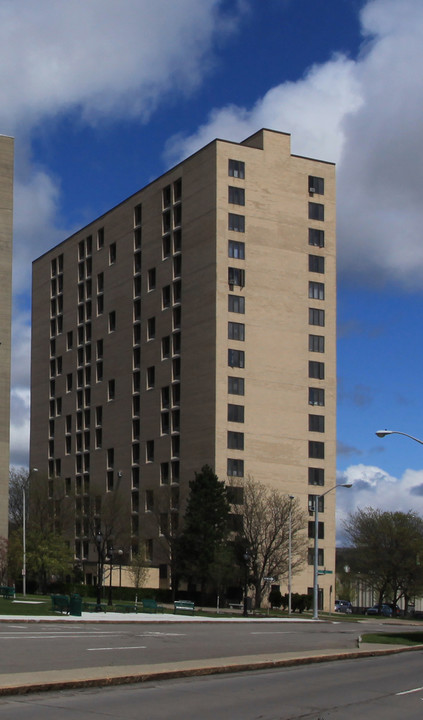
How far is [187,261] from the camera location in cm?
10788

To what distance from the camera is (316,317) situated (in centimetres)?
10862

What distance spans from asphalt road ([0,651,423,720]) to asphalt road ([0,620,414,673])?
133 inches

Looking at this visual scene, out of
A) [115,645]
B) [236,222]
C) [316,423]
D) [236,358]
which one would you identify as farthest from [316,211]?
[115,645]

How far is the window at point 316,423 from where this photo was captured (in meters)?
106

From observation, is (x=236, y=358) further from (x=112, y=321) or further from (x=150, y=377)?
(x=112, y=321)

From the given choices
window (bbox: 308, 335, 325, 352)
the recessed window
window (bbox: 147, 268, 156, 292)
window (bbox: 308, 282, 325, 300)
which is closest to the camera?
window (bbox: 308, 335, 325, 352)

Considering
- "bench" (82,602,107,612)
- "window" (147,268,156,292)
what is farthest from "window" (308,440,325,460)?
"bench" (82,602,107,612)

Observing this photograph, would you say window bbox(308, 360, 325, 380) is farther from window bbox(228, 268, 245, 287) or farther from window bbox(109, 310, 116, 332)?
window bbox(109, 310, 116, 332)

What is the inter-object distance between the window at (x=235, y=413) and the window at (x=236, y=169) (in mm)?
23914

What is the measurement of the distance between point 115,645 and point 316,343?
7971 cm

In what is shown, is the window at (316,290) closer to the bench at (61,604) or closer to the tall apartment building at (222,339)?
the tall apartment building at (222,339)

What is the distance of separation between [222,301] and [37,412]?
47561 millimetres

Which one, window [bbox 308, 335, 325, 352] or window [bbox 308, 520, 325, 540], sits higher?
window [bbox 308, 335, 325, 352]

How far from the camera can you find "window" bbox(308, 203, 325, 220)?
360 ft
